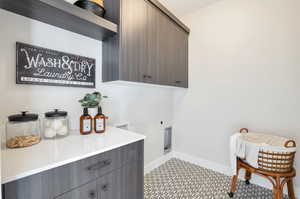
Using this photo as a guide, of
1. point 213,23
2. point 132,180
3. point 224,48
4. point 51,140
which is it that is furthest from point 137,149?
point 213,23

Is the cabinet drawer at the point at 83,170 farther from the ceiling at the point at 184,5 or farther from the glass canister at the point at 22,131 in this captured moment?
the ceiling at the point at 184,5

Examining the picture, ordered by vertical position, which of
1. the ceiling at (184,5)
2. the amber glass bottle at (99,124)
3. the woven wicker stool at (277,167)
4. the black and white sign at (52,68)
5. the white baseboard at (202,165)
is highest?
the ceiling at (184,5)

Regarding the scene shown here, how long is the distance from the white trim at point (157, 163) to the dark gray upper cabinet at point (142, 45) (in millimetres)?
1232

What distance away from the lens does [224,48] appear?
195 cm

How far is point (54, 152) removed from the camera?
32.2 inches

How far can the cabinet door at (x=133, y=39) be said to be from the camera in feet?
4.18

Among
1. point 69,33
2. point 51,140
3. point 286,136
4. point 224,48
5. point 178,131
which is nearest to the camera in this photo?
point 51,140

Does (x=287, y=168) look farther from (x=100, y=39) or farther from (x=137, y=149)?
(x=100, y=39)

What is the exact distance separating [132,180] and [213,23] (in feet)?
7.53

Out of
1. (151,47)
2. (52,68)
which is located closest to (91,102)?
(52,68)

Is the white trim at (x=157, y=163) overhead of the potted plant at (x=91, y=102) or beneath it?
beneath

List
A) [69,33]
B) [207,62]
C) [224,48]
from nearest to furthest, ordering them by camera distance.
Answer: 1. [69,33]
2. [224,48]
3. [207,62]

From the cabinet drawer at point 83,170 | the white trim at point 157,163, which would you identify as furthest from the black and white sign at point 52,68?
the white trim at point 157,163

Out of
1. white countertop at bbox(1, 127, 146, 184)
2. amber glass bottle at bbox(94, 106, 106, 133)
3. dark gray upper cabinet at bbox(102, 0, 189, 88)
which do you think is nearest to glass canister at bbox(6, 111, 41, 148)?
white countertop at bbox(1, 127, 146, 184)
